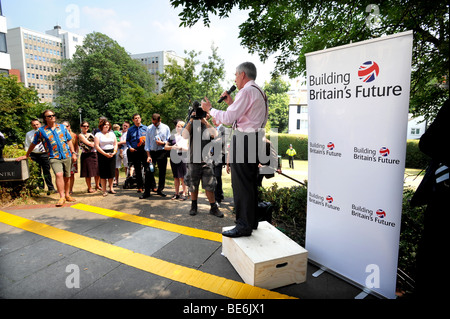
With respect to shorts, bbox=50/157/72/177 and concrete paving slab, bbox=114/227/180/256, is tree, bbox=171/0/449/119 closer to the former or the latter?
concrete paving slab, bbox=114/227/180/256

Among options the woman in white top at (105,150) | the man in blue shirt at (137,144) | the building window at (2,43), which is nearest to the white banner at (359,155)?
the man in blue shirt at (137,144)

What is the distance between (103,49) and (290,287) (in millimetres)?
51866

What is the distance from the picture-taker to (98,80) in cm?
4053

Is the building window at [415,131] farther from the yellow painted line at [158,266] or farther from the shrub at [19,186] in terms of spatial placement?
the shrub at [19,186]

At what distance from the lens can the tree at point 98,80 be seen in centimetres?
3983

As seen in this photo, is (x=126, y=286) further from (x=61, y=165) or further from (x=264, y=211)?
(x=61, y=165)

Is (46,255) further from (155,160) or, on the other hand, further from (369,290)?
(369,290)

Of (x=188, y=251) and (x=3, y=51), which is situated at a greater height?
(x=3, y=51)

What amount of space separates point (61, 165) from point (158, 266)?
3.85 metres

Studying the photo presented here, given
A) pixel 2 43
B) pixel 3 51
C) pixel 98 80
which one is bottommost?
pixel 3 51

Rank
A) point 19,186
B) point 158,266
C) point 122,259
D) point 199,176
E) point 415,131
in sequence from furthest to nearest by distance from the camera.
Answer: point 415,131 < point 19,186 < point 199,176 < point 122,259 < point 158,266

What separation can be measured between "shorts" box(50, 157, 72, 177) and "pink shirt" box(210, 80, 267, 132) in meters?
4.27

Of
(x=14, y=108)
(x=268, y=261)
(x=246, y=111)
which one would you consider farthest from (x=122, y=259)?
(x=14, y=108)
